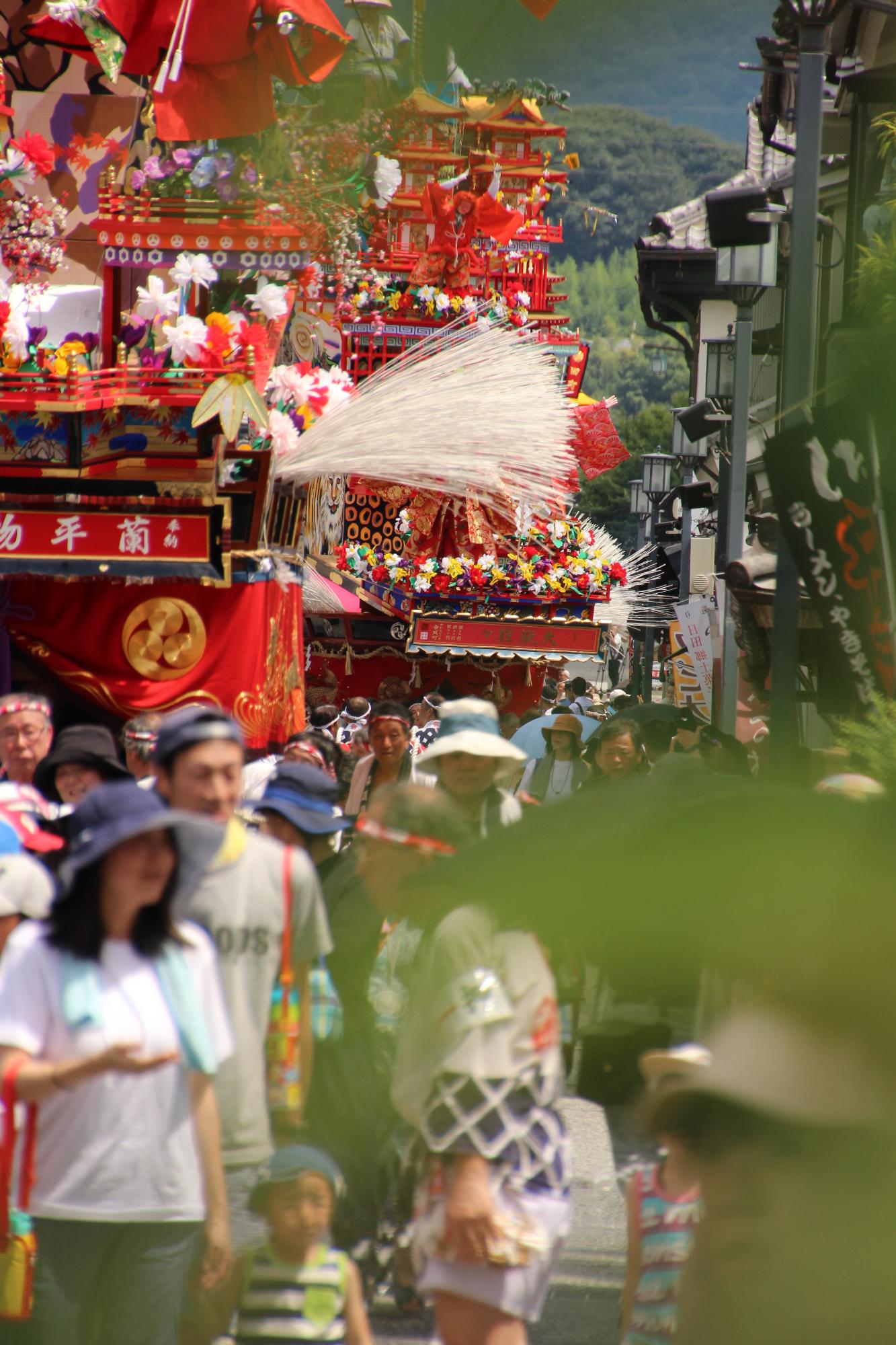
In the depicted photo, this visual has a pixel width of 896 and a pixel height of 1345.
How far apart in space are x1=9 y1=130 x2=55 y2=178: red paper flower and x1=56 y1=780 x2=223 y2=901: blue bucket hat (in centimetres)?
791

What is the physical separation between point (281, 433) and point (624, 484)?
165 ft

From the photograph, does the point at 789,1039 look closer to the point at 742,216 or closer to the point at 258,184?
the point at 258,184

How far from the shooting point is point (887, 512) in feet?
1.66

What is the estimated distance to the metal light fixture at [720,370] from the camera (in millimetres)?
17312

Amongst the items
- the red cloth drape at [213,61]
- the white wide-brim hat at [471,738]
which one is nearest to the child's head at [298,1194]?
the white wide-brim hat at [471,738]

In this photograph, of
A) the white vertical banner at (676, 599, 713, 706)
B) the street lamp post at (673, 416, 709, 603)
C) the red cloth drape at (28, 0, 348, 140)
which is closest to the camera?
the red cloth drape at (28, 0, 348, 140)

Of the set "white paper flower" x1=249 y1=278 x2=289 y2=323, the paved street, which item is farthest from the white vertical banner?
the paved street

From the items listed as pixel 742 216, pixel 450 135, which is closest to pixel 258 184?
pixel 742 216

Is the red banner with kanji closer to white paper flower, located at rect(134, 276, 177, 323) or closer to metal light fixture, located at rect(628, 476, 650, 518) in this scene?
white paper flower, located at rect(134, 276, 177, 323)

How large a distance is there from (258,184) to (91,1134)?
614 cm

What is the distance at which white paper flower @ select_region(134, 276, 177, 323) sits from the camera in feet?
29.3

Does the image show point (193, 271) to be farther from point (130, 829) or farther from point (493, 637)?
point (493, 637)

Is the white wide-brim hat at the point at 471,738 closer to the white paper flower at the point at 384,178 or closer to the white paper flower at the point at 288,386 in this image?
the white paper flower at the point at 288,386

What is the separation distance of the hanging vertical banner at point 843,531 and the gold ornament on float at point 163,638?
851cm
